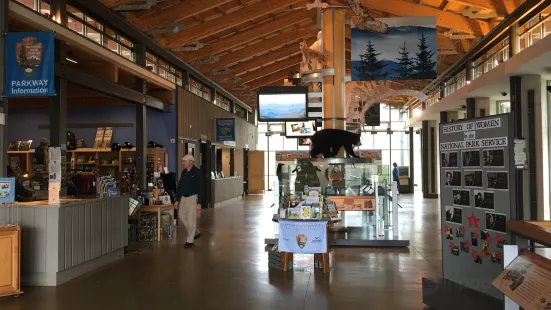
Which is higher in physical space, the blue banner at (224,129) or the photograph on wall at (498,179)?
the blue banner at (224,129)

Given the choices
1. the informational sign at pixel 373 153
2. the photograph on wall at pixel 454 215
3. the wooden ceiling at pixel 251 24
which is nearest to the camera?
the photograph on wall at pixel 454 215

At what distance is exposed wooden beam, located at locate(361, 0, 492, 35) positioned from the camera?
1388 centimetres

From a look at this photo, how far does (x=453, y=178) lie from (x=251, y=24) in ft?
39.9

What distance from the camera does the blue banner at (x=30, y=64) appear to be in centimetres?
645

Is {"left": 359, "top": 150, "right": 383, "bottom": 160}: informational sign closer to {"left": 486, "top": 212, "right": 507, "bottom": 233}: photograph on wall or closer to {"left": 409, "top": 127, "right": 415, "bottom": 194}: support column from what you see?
{"left": 409, "top": 127, "right": 415, "bottom": 194}: support column

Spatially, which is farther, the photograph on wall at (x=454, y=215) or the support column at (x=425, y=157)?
the support column at (x=425, y=157)

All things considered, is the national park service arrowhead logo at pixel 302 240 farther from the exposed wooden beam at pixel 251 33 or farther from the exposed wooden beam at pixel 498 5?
the exposed wooden beam at pixel 251 33

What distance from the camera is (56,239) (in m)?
6.04

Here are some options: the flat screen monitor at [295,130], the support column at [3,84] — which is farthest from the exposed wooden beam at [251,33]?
the support column at [3,84]

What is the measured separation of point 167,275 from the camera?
6.69 meters

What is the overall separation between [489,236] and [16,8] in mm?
6456

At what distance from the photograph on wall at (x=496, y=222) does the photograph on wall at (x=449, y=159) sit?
671 millimetres

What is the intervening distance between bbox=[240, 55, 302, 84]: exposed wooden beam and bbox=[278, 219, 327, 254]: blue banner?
1584 cm

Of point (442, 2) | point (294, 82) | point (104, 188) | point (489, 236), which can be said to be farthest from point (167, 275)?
point (294, 82)
